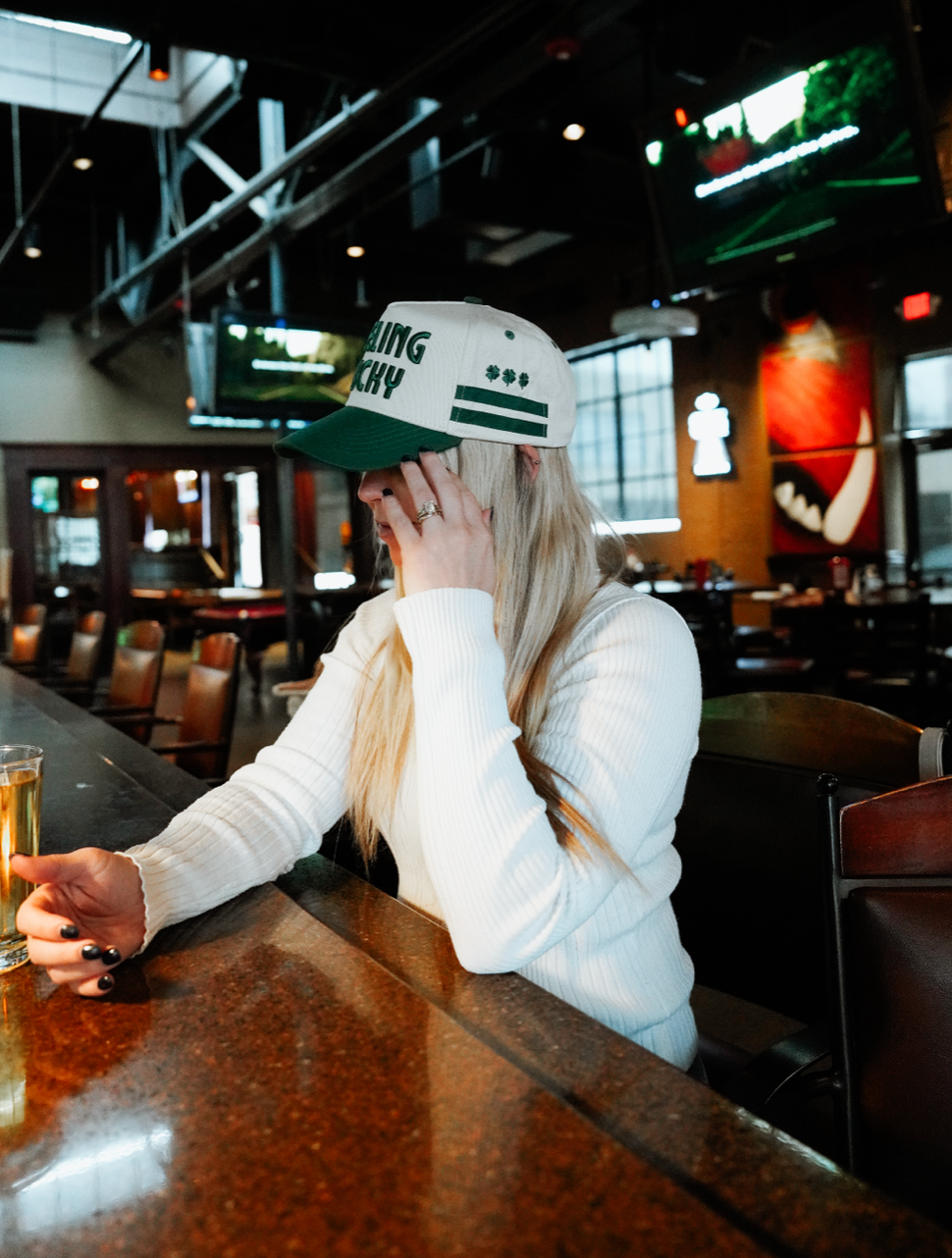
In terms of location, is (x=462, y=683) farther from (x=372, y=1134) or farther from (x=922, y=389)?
(x=922, y=389)

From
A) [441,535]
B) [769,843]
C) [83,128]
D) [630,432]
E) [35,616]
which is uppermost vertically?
[83,128]

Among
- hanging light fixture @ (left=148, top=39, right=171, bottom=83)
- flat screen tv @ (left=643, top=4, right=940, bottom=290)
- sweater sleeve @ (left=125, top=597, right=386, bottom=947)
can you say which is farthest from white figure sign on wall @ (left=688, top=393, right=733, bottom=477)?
sweater sleeve @ (left=125, top=597, right=386, bottom=947)

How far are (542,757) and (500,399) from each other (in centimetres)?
40

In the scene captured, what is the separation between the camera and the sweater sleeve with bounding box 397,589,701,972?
0.85m

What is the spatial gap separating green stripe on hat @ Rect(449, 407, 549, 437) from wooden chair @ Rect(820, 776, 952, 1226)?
50 cm

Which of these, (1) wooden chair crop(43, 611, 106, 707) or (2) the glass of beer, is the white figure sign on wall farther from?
(2) the glass of beer

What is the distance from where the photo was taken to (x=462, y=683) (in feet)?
3.02

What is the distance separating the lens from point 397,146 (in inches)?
211

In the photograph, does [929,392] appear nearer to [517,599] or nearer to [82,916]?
[517,599]

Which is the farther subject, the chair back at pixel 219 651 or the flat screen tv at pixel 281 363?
the flat screen tv at pixel 281 363

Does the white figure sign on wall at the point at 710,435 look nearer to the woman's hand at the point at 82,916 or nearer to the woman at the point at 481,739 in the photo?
the woman at the point at 481,739

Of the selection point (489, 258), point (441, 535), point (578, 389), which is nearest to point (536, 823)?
point (441, 535)

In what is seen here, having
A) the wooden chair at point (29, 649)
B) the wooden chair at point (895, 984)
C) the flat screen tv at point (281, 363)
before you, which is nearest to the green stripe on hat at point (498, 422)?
the wooden chair at point (895, 984)

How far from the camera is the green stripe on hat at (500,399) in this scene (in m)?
1.05
